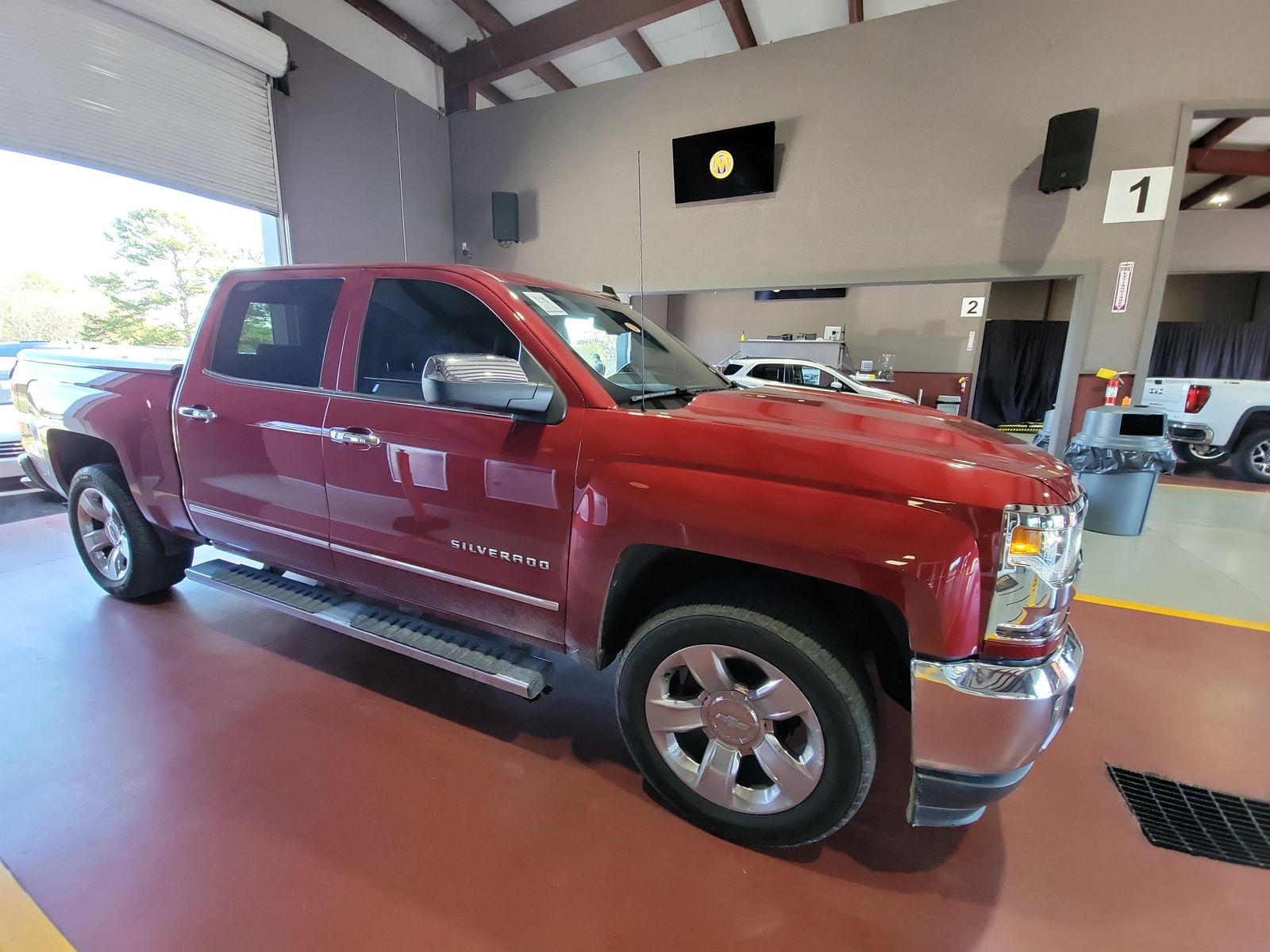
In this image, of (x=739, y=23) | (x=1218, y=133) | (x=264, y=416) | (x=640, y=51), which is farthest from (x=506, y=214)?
(x=1218, y=133)

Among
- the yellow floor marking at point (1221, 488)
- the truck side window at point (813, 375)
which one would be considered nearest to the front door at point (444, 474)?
the truck side window at point (813, 375)

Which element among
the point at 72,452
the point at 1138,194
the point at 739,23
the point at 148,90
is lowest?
the point at 72,452

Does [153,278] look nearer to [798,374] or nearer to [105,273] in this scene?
[105,273]

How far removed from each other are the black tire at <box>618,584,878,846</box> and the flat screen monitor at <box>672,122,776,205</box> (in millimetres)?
6234

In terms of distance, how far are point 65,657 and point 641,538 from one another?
9.36 ft

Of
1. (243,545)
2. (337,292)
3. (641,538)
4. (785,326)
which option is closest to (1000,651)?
(641,538)

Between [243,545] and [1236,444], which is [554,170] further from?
[1236,444]

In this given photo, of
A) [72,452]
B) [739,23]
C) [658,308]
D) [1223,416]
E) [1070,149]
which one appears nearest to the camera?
[72,452]

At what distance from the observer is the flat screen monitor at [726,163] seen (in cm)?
619

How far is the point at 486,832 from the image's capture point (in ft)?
5.22

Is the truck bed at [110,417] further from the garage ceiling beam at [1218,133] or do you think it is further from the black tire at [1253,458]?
the garage ceiling beam at [1218,133]

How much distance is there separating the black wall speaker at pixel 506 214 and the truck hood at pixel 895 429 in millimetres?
6856

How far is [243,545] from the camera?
2.44 m

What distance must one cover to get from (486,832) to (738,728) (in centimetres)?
83
